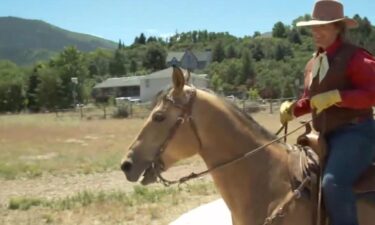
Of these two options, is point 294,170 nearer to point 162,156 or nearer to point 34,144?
point 162,156

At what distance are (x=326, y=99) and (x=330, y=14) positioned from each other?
628 millimetres

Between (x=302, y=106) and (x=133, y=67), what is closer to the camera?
(x=302, y=106)

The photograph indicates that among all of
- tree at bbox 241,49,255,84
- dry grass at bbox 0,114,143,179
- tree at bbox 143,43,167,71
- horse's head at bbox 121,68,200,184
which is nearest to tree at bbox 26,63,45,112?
tree at bbox 241,49,255,84

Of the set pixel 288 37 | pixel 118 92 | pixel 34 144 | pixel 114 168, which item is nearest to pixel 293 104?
pixel 114 168

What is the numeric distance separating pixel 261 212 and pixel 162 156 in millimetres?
732

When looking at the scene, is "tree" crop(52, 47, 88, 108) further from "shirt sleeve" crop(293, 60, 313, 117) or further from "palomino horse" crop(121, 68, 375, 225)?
"palomino horse" crop(121, 68, 375, 225)

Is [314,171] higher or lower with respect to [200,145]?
lower

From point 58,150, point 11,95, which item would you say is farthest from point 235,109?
point 11,95

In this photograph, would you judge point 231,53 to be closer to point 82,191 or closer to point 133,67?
point 133,67

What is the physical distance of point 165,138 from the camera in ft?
11.3

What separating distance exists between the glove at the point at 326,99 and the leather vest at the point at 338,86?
15 centimetres

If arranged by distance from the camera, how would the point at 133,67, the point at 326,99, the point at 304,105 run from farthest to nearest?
1. the point at 133,67
2. the point at 304,105
3. the point at 326,99

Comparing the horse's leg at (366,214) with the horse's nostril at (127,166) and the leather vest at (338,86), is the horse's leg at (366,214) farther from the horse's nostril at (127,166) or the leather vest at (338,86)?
the horse's nostril at (127,166)

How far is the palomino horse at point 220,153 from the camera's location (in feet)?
11.2
